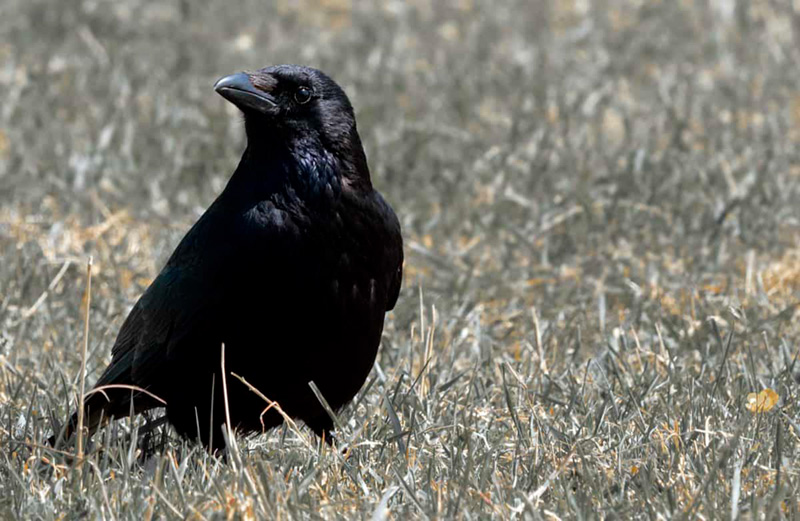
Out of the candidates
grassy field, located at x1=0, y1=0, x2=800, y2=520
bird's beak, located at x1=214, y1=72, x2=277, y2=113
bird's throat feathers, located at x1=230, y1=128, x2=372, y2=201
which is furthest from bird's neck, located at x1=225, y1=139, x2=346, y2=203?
grassy field, located at x1=0, y1=0, x2=800, y2=520

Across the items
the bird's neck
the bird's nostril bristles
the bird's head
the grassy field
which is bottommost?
the grassy field

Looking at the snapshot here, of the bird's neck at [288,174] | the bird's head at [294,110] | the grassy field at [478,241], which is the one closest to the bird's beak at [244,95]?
the bird's head at [294,110]

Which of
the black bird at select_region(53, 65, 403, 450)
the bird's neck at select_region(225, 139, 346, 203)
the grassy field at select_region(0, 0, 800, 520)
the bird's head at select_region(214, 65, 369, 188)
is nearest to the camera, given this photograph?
the grassy field at select_region(0, 0, 800, 520)

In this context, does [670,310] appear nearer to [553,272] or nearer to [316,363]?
[553,272]

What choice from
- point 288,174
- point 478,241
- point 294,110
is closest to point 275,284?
point 288,174

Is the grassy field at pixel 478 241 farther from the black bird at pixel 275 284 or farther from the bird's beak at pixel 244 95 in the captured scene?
the bird's beak at pixel 244 95

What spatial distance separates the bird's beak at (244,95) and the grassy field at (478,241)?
0.79 m

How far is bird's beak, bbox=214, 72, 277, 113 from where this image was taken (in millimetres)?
3871

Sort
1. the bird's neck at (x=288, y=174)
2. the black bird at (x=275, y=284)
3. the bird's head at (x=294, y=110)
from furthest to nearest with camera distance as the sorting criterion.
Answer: the bird's head at (x=294, y=110) < the bird's neck at (x=288, y=174) < the black bird at (x=275, y=284)

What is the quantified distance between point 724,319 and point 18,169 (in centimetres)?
331

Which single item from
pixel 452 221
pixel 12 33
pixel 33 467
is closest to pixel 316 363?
pixel 33 467

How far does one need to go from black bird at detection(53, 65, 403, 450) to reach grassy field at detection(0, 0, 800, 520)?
134 millimetres

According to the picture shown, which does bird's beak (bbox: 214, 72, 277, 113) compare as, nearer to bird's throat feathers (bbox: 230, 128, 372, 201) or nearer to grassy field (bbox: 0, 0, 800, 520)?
bird's throat feathers (bbox: 230, 128, 372, 201)

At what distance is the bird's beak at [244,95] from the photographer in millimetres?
3871
